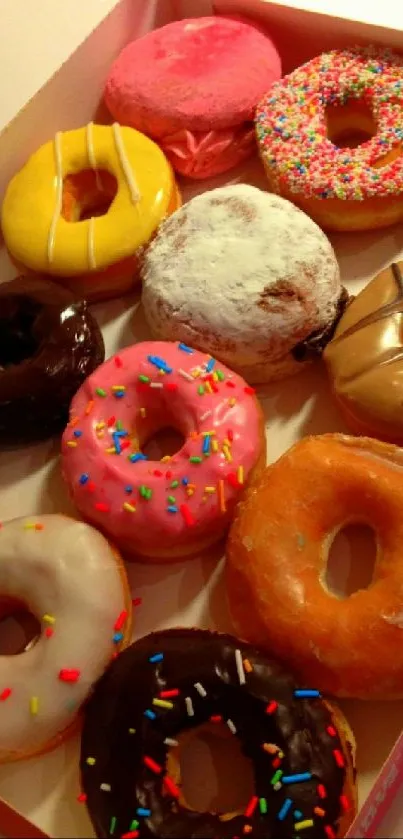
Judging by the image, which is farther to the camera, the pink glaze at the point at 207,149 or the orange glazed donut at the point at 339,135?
the pink glaze at the point at 207,149

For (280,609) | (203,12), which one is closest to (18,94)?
(203,12)

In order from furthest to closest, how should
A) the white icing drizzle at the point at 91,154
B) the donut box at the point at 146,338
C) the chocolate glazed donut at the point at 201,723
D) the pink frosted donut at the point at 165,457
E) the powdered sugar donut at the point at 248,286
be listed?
1. the white icing drizzle at the point at 91,154
2. the powdered sugar donut at the point at 248,286
3. the pink frosted donut at the point at 165,457
4. the donut box at the point at 146,338
5. the chocolate glazed donut at the point at 201,723

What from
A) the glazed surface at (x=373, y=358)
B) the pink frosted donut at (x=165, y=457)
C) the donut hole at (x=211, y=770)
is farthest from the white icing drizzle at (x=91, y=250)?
the donut hole at (x=211, y=770)

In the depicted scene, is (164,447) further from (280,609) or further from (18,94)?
(18,94)

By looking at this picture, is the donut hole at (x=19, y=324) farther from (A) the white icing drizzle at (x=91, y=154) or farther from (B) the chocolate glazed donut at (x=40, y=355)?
(A) the white icing drizzle at (x=91, y=154)

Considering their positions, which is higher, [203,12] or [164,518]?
[203,12]

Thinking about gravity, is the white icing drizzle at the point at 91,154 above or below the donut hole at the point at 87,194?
above

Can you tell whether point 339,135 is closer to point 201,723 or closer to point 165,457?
point 165,457

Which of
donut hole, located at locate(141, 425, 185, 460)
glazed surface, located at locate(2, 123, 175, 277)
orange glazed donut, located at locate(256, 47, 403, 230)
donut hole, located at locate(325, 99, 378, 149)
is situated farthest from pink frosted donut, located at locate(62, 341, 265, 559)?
donut hole, located at locate(325, 99, 378, 149)
